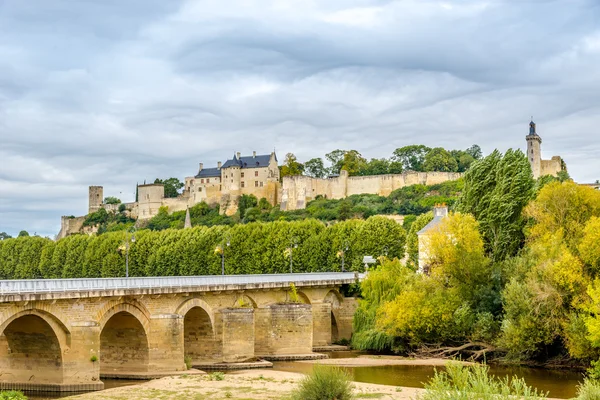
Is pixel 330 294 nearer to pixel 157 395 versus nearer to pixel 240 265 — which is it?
pixel 240 265

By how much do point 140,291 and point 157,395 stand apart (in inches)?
256

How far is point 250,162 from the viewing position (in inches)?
5231

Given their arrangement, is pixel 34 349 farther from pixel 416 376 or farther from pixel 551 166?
pixel 551 166

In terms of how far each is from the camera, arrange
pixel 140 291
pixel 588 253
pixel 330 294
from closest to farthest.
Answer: pixel 140 291, pixel 588 253, pixel 330 294

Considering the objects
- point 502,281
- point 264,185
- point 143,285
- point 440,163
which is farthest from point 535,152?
point 143,285

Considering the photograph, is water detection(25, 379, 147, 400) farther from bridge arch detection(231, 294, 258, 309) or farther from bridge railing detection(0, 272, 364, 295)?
bridge arch detection(231, 294, 258, 309)

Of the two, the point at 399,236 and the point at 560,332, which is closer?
the point at 560,332

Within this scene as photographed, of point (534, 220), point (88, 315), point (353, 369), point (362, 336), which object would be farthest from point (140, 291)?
point (534, 220)

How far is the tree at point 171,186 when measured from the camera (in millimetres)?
150125

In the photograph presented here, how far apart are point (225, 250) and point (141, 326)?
3409 centimetres

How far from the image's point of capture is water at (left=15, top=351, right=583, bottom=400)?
106 ft

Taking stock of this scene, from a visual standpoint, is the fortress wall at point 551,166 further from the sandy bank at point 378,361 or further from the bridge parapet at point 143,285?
the sandy bank at point 378,361

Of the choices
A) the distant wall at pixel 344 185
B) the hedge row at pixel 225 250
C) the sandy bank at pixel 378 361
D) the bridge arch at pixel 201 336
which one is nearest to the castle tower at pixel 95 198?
the distant wall at pixel 344 185

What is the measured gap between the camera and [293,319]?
43938 millimetres
